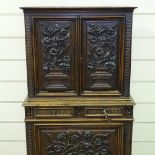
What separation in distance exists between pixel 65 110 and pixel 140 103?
81 centimetres

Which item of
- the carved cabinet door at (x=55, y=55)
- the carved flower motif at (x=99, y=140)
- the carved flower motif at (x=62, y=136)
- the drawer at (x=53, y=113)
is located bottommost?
the carved flower motif at (x=99, y=140)

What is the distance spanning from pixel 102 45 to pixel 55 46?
0.34 m

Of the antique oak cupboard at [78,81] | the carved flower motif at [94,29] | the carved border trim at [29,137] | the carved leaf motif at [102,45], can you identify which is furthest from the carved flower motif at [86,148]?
the carved flower motif at [94,29]

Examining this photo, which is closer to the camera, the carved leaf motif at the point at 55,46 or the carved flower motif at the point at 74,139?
the carved leaf motif at the point at 55,46

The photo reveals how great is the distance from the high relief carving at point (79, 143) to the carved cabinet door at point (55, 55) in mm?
333

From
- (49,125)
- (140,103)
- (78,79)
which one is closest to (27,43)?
(78,79)

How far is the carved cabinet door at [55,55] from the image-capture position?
193 centimetres

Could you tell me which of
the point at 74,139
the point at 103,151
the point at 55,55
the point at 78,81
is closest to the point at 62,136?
the point at 74,139

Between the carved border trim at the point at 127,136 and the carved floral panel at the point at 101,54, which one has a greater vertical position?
the carved floral panel at the point at 101,54

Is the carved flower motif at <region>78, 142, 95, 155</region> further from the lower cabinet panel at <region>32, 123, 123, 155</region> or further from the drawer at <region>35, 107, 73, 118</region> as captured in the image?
the drawer at <region>35, 107, 73, 118</region>

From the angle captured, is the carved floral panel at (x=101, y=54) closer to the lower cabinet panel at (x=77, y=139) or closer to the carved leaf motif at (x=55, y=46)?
the carved leaf motif at (x=55, y=46)

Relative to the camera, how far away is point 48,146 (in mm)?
2104

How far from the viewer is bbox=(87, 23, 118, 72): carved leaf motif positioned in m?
1.93

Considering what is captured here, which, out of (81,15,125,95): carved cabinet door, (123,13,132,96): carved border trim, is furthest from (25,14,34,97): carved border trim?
(123,13,132,96): carved border trim
